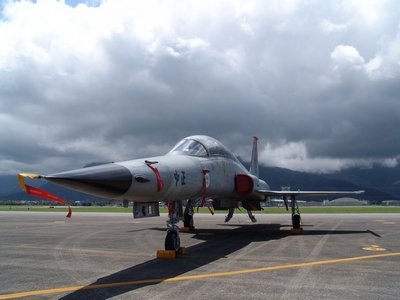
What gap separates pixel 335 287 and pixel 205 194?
19.8ft

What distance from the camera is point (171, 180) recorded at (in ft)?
30.3

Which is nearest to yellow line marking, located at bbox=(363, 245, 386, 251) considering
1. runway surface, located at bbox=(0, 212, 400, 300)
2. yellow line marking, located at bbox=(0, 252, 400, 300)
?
runway surface, located at bbox=(0, 212, 400, 300)

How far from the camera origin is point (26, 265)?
30.4 feet

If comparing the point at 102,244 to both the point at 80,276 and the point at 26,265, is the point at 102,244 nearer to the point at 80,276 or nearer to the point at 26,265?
the point at 26,265

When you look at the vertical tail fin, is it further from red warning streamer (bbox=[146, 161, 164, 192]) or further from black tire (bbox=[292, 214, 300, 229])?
red warning streamer (bbox=[146, 161, 164, 192])

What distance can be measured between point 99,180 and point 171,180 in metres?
2.59

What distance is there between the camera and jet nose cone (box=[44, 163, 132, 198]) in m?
6.61

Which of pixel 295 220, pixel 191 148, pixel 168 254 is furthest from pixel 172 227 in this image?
pixel 295 220

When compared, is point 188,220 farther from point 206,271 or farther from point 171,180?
point 206,271

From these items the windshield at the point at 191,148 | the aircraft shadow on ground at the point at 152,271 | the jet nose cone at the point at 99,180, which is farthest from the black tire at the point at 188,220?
the jet nose cone at the point at 99,180

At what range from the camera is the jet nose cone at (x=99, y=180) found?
6.61 m

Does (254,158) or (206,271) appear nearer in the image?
(206,271)

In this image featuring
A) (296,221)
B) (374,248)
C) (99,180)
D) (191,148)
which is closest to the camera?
(99,180)

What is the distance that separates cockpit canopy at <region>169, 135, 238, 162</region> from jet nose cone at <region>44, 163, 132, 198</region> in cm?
451
